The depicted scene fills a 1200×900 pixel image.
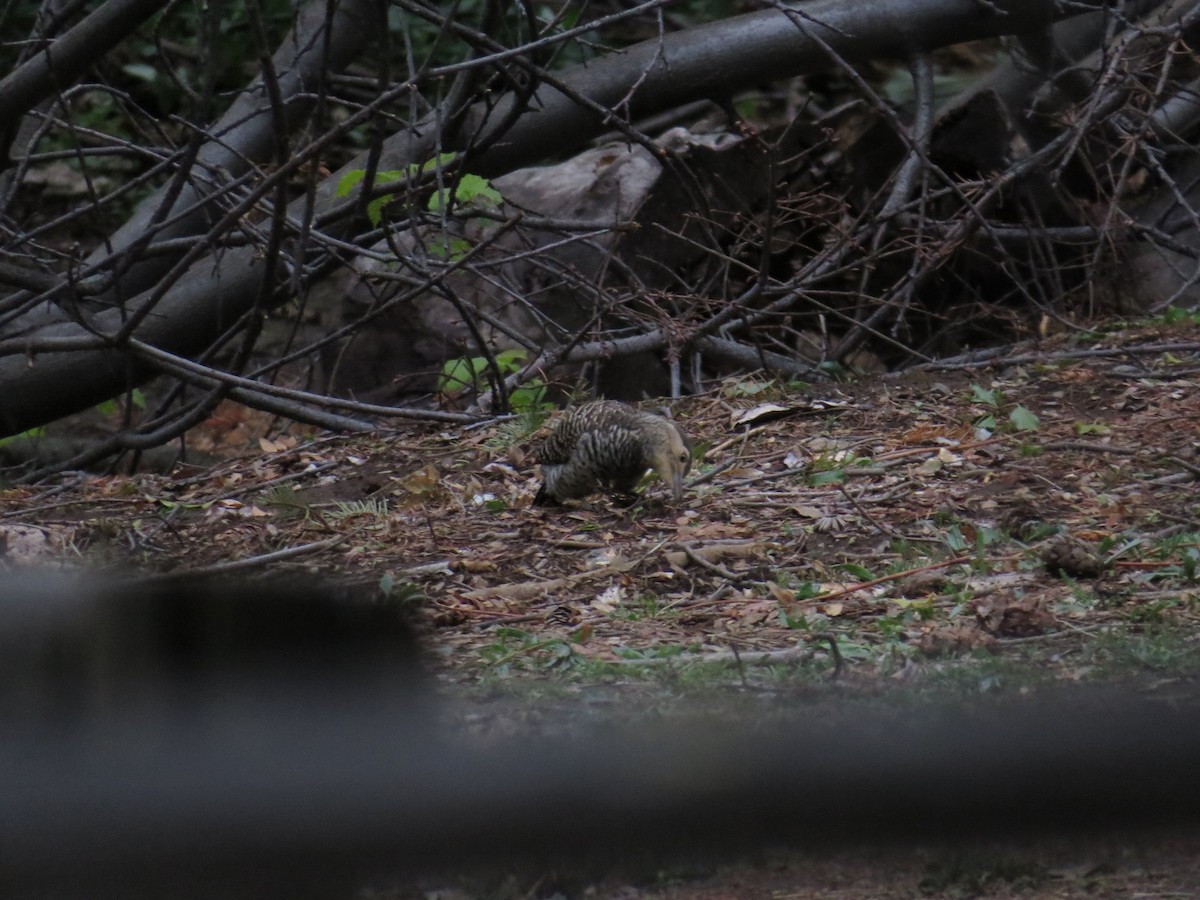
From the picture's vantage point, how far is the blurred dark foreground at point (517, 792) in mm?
1277

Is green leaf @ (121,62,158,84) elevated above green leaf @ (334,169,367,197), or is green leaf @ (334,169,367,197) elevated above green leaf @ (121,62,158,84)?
green leaf @ (121,62,158,84)

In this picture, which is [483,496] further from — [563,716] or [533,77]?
[563,716]

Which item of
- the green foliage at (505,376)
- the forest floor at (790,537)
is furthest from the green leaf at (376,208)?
the forest floor at (790,537)

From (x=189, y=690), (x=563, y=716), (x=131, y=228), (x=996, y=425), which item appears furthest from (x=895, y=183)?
(x=189, y=690)

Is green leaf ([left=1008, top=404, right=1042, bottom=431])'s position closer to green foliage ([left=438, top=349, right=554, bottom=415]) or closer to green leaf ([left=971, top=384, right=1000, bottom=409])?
green leaf ([left=971, top=384, right=1000, bottom=409])

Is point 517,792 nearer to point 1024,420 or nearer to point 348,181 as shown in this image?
point 1024,420

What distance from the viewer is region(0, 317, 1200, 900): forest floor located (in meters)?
3.87

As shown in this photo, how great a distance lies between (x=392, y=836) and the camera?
4.26 feet

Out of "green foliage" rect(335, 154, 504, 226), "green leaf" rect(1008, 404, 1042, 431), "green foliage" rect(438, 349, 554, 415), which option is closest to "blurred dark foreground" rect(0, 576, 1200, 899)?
"green leaf" rect(1008, 404, 1042, 431)

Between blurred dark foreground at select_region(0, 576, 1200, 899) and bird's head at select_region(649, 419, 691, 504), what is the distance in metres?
4.65

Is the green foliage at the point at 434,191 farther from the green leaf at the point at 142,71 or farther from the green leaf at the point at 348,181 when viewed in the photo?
the green leaf at the point at 142,71

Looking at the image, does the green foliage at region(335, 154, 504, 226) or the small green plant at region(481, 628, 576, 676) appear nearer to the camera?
the small green plant at region(481, 628, 576, 676)

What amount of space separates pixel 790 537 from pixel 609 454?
0.93m

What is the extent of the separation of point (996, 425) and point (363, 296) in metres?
5.12
